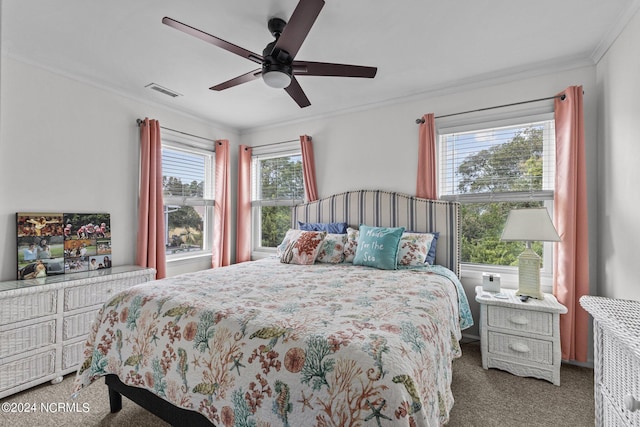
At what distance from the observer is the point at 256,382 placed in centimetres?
118

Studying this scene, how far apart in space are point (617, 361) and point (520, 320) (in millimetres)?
1259

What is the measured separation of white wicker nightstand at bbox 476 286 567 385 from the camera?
221cm

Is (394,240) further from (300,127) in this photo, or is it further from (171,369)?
(300,127)

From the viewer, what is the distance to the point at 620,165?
211cm

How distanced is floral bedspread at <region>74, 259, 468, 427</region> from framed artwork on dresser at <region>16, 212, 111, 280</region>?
3.99ft

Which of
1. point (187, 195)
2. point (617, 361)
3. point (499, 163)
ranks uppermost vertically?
point (499, 163)

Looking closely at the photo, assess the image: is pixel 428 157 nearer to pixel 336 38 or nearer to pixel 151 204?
pixel 336 38

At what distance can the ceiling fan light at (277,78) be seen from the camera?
189cm

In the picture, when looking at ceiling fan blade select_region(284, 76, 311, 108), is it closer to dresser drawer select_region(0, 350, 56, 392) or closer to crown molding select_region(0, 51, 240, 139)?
crown molding select_region(0, 51, 240, 139)

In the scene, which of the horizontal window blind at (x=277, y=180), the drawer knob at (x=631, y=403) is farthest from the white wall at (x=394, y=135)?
the drawer knob at (x=631, y=403)

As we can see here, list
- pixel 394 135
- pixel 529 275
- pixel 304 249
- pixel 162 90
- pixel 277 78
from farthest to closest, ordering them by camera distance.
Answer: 1. pixel 394 135
2. pixel 162 90
3. pixel 304 249
4. pixel 529 275
5. pixel 277 78

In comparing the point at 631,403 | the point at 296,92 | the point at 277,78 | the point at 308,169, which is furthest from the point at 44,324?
the point at 631,403

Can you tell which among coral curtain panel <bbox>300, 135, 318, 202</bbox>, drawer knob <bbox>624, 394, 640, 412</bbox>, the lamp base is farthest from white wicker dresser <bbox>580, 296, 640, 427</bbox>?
coral curtain panel <bbox>300, 135, 318, 202</bbox>

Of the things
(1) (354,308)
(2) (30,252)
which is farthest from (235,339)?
(2) (30,252)
